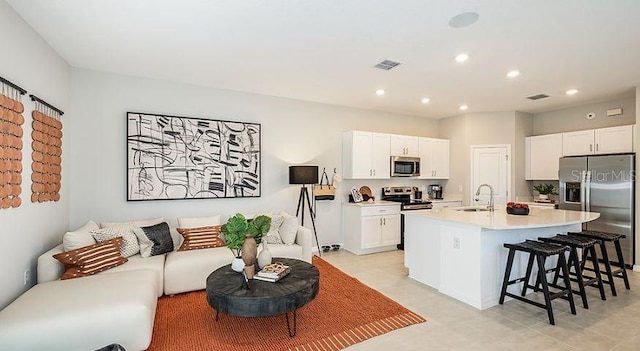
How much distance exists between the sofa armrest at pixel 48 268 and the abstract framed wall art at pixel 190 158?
130 centimetres

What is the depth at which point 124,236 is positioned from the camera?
3.36 metres

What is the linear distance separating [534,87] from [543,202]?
7.67ft

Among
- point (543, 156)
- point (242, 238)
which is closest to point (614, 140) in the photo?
point (543, 156)

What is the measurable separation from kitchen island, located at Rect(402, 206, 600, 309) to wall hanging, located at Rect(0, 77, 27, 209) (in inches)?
153

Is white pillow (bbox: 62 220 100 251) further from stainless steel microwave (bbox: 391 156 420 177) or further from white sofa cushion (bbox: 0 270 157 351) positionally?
stainless steel microwave (bbox: 391 156 420 177)

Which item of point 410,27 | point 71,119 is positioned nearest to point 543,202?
point 410,27

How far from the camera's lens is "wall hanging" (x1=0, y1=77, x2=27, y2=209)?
7.73ft

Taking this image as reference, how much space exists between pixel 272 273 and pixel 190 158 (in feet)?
8.03

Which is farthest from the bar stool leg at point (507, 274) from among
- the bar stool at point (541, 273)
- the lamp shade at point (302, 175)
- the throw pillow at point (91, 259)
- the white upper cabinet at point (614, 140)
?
the throw pillow at point (91, 259)

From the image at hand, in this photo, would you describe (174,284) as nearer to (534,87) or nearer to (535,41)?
(535,41)

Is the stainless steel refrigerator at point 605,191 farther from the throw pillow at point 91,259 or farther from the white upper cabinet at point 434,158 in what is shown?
the throw pillow at point 91,259

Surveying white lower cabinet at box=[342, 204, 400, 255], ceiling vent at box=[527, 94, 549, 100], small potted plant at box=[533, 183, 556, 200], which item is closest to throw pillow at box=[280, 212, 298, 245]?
white lower cabinet at box=[342, 204, 400, 255]

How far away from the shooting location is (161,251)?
3.54 metres

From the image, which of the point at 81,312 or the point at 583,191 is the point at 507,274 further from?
the point at 81,312
